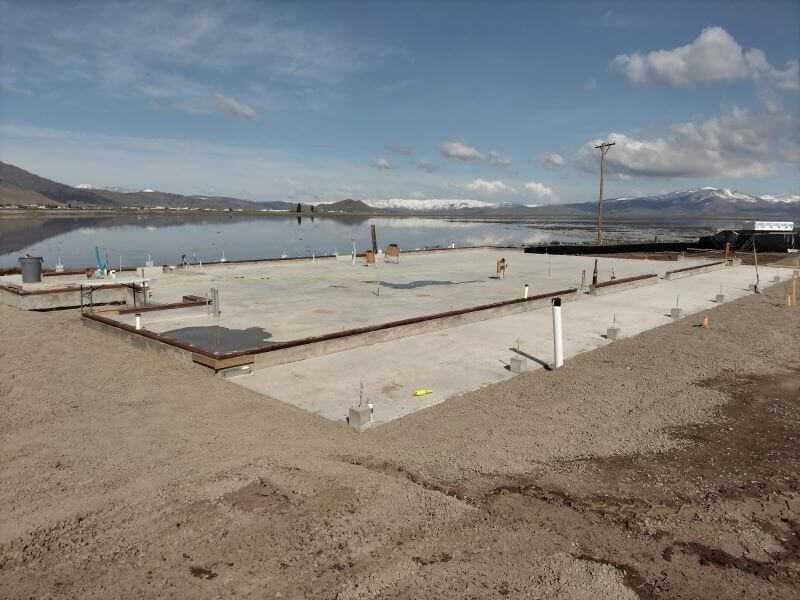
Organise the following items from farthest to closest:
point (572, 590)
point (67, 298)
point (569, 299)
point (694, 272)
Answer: point (694, 272) < point (569, 299) < point (67, 298) < point (572, 590)

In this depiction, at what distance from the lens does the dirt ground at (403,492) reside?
4875 millimetres

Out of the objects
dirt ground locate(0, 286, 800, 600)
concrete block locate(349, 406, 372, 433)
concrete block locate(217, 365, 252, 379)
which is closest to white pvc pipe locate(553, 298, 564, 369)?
dirt ground locate(0, 286, 800, 600)

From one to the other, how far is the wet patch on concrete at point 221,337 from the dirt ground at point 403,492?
1767 mm

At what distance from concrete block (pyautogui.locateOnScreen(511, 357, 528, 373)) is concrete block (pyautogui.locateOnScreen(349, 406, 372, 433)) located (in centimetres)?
411

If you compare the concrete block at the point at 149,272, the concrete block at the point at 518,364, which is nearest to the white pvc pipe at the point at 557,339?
the concrete block at the point at 518,364

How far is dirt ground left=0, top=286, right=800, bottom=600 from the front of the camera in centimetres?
488

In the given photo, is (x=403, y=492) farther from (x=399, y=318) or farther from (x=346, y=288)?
(x=346, y=288)

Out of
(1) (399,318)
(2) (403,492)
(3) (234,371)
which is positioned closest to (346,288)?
(1) (399,318)

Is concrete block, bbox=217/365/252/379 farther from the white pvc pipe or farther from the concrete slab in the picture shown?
A: the white pvc pipe

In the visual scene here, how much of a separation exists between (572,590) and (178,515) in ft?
13.1

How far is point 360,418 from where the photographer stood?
819 centimetres

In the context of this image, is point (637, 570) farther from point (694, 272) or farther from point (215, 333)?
point (694, 272)

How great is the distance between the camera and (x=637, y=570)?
5.04 metres

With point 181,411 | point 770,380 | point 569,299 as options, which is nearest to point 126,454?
point 181,411
